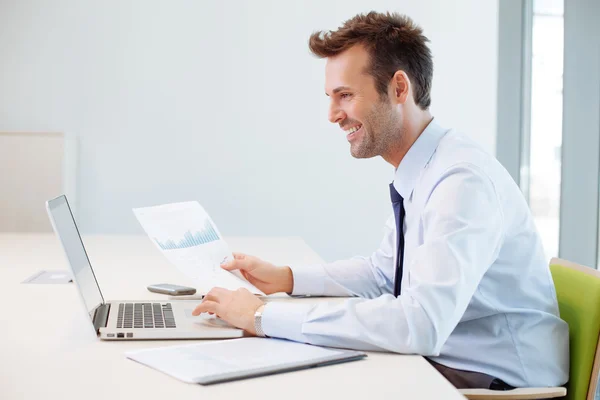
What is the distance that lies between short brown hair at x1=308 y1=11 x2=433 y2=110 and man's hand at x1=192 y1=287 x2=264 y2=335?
0.61 meters

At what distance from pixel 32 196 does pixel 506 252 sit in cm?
A: 338

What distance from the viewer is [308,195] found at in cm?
493

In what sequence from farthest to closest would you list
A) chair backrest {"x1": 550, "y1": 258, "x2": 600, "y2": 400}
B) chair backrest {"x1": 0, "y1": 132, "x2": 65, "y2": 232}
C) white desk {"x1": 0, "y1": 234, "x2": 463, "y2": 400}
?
chair backrest {"x1": 0, "y1": 132, "x2": 65, "y2": 232} → chair backrest {"x1": 550, "y1": 258, "x2": 600, "y2": 400} → white desk {"x1": 0, "y1": 234, "x2": 463, "y2": 400}


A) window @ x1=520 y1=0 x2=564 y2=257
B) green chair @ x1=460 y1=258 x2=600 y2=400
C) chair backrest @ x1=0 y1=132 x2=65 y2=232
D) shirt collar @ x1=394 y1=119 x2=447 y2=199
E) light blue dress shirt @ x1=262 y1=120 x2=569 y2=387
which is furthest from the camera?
chair backrest @ x1=0 y1=132 x2=65 y2=232

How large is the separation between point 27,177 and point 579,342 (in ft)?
11.6

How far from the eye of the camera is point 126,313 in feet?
5.34

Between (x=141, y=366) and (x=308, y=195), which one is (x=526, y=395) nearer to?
(x=141, y=366)

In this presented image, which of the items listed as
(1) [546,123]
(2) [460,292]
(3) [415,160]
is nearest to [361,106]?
(3) [415,160]

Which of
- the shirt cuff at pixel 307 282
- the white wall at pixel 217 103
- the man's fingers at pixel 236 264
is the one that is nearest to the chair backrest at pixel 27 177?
the white wall at pixel 217 103

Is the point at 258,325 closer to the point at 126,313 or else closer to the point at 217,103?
the point at 126,313

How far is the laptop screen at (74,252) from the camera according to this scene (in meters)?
1.48

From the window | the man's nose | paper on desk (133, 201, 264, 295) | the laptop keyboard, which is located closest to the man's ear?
the man's nose

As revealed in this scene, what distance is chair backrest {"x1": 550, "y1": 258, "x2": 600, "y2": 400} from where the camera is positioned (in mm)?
1568

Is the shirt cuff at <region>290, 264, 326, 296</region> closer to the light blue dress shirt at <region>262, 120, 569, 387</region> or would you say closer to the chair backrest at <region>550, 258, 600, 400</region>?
the light blue dress shirt at <region>262, 120, 569, 387</region>
